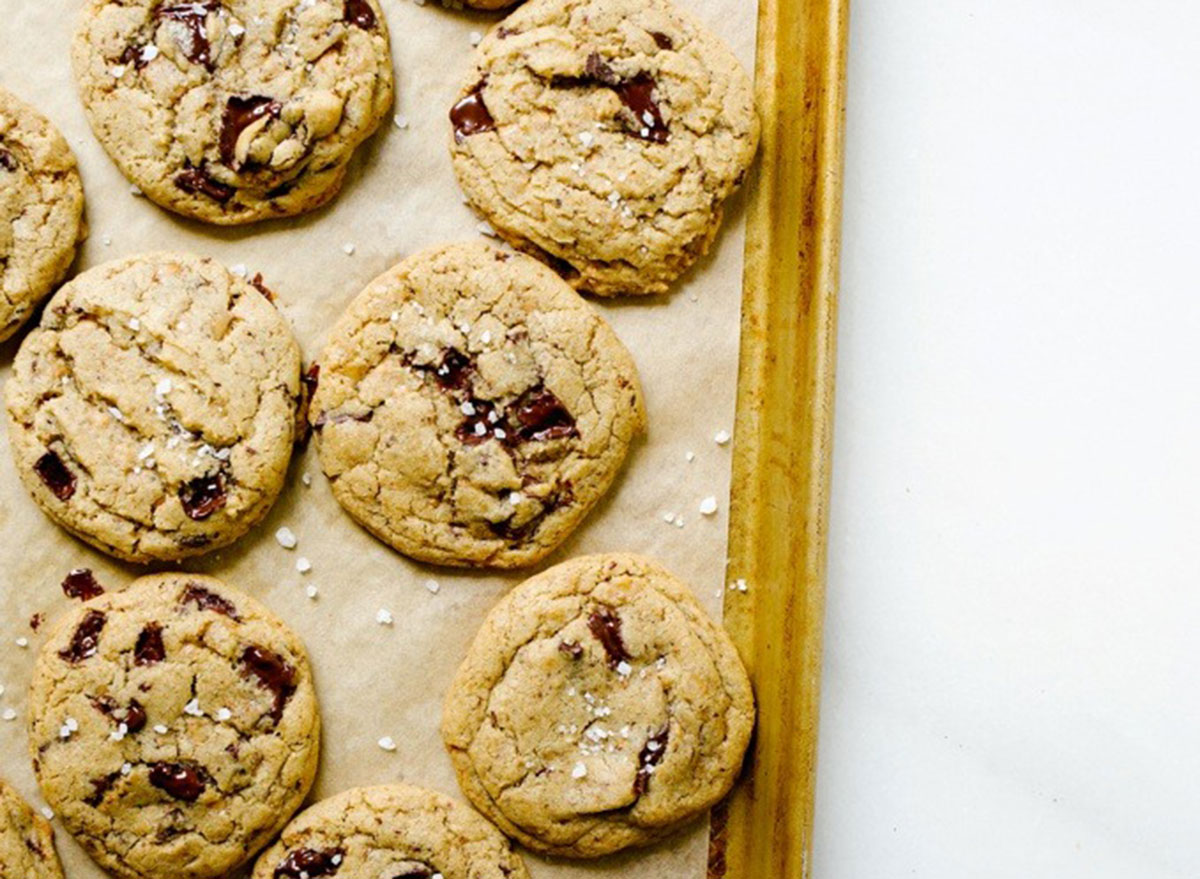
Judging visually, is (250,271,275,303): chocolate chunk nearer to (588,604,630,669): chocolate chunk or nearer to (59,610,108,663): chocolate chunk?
(59,610,108,663): chocolate chunk

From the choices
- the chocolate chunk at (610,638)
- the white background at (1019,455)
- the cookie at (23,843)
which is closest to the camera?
the cookie at (23,843)

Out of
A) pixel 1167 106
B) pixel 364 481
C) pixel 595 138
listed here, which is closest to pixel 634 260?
pixel 595 138

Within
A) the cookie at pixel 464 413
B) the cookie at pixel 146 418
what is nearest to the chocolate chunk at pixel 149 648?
the cookie at pixel 146 418

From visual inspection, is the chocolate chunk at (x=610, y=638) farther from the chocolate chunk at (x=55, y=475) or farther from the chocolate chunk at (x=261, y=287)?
the chocolate chunk at (x=55, y=475)

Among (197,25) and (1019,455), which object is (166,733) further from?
(1019,455)

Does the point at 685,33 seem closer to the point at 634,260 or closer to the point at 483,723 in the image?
the point at 634,260

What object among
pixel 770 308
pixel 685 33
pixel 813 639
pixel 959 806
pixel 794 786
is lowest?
pixel 959 806

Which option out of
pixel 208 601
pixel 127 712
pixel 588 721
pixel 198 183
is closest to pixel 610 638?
pixel 588 721
